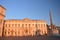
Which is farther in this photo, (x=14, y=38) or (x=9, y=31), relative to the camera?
(x=9, y=31)

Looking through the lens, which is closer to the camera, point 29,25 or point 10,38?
point 10,38

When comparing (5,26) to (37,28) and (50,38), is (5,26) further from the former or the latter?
(50,38)

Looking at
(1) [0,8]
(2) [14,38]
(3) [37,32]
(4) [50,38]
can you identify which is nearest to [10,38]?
(2) [14,38]

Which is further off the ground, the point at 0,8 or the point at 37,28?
the point at 0,8

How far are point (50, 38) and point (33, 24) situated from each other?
75.0ft

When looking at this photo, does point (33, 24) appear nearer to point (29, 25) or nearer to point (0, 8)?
point (29, 25)

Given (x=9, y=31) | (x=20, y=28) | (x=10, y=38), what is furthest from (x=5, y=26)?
(x=10, y=38)

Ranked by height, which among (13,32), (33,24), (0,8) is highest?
(0,8)

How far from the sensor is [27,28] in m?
36.9

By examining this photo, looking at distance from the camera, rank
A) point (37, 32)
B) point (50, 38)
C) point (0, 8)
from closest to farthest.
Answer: point (50, 38) < point (0, 8) < point (37, 32)

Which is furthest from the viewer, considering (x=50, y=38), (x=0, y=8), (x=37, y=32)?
(x=37, y=32)

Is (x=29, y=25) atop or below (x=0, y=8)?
below

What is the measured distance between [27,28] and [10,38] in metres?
22.1

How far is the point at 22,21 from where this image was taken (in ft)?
123
